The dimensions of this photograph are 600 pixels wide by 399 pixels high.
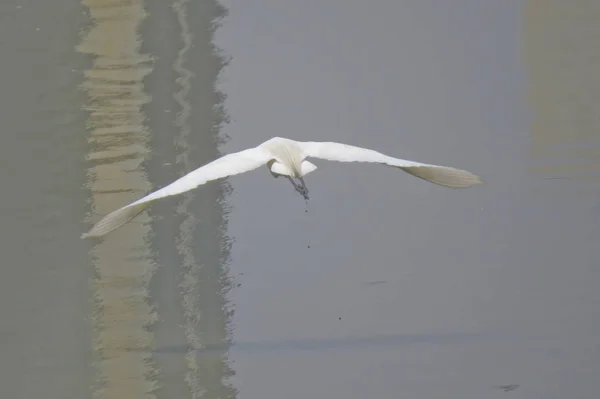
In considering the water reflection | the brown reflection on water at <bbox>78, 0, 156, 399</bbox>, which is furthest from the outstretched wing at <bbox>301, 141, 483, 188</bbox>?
the brown reflection on water at <bbox>78, 0, 156, 399</bbox>

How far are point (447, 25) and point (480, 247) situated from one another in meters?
4.17

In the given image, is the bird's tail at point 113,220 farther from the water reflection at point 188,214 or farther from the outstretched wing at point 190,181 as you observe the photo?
the water reflection at point 188,214

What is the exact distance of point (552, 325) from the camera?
489 centimetres

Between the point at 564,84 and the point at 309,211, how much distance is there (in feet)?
8.43

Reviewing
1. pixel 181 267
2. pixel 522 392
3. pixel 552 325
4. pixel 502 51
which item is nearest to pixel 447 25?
pixel 502 51

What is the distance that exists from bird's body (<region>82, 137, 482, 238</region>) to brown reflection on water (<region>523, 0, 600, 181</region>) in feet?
8.07

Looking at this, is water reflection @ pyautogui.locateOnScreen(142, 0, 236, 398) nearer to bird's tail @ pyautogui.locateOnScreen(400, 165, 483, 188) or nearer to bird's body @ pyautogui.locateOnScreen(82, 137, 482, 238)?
bird's body @ pyautogui.locateOnScreen(82, 137, 482, 238)

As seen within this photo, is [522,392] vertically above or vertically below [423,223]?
below

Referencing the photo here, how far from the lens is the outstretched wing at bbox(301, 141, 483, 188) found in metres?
4.12

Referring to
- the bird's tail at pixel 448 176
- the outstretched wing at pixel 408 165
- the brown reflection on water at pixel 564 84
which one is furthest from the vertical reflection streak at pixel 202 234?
the brown reflection on water at pixel 564 84

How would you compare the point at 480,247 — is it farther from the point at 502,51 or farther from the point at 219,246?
the point at 502,51

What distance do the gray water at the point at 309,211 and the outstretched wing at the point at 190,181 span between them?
756 millimetres

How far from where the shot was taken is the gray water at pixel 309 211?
15.5 ft

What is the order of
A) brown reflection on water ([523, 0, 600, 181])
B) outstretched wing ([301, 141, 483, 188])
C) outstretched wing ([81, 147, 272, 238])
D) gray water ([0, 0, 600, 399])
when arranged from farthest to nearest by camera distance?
brown reflection on water ([523, 0, 600, 181]) < gray water ([0, 0, 600, 399]) < outstretched wing ([301, 141, 483, 188]) < outstretched wing ([81, 147, 272, 238])
